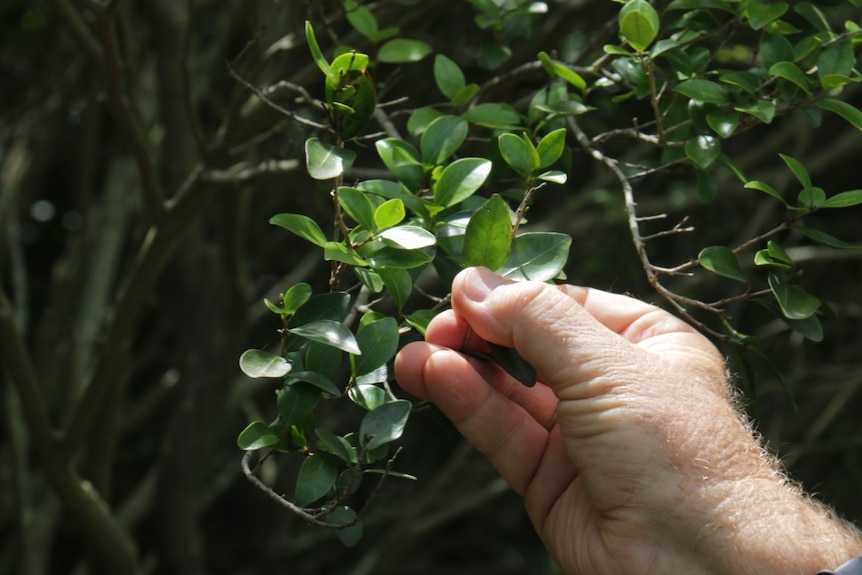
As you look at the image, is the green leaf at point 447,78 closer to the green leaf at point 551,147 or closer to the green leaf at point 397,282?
the green leaf at point 551,147

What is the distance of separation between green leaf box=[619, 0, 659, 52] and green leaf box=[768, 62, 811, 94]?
0.17 m

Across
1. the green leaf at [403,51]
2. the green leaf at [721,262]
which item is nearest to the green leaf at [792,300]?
the green leaf at [721,262]

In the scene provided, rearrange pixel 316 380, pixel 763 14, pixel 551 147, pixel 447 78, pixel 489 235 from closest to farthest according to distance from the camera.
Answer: pixel 316 380 → pixel 489 235 → pixel 551 147 → pixel 763 14 → pixel 447 78

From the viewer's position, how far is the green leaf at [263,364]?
998mm

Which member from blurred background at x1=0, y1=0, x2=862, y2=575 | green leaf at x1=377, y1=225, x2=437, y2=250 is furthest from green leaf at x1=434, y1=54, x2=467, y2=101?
green leaf at x1=377, y1=225, x2=437, y2=250

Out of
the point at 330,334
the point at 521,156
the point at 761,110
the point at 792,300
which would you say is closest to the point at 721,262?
the point at 792,300

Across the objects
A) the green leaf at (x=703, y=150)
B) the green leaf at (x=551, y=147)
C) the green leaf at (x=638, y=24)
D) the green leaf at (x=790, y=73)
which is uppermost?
the green leaf at (x=638, y=24)

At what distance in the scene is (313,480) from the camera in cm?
105

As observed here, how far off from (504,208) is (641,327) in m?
0.48

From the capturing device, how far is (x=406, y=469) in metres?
3.74

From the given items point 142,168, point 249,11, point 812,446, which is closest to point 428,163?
point 142,168

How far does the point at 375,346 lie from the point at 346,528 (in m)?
0.21

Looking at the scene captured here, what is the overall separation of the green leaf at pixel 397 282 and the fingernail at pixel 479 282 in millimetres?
72

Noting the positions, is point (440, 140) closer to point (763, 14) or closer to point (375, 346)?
point (375, 346)
